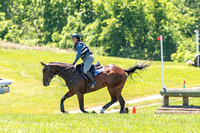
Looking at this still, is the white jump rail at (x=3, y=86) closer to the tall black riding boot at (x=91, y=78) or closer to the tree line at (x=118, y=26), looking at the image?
the tall black riding boot at (x=91, y=78)

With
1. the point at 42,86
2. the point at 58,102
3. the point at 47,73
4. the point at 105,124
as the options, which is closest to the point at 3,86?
the point at 42,86

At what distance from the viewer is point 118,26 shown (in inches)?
2152

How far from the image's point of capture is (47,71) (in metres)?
14.8

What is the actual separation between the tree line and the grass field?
15992mm

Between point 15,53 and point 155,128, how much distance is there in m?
28.9

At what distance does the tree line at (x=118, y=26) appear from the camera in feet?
180

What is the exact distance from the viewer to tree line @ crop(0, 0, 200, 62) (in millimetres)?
54969

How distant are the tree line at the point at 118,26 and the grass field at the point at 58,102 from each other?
52.5ft

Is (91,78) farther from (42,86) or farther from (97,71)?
(42,86)

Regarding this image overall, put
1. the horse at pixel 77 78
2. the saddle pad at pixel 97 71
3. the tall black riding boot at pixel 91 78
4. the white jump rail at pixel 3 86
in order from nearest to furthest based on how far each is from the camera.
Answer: the tall black riding boot at pixel 91 78 → the horse at pixel 77 78 → the saddle pad at pixel 97 71 → the white jump rail at pixel 3 86

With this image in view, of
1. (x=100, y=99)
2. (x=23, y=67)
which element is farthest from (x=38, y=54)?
(x=100, y=99)

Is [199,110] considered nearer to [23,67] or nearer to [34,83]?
[34,83]

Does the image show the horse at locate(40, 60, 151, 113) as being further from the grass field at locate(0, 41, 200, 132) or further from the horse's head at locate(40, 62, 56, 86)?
the grass field at locate(0, 41, 200, 132)

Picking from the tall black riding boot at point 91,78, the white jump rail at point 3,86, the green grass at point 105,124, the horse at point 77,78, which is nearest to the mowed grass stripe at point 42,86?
the white jump rail at point 3,86
